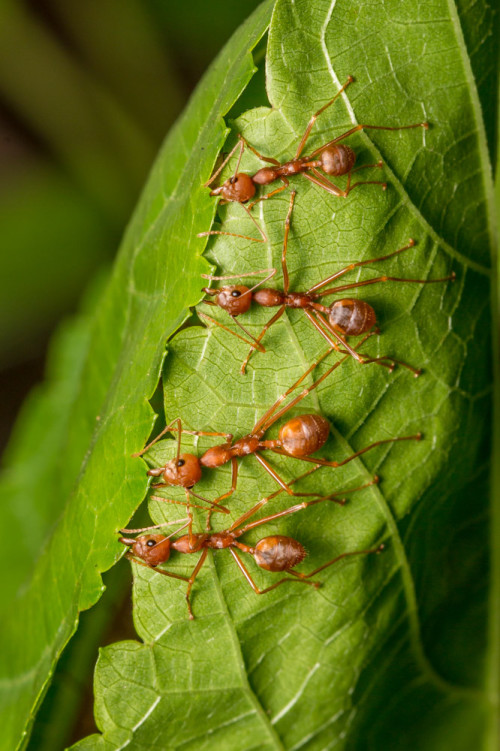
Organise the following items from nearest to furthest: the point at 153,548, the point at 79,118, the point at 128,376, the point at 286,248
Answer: the point at 286,248
the point at 153,548
the point at 128,376
the point at 79,118

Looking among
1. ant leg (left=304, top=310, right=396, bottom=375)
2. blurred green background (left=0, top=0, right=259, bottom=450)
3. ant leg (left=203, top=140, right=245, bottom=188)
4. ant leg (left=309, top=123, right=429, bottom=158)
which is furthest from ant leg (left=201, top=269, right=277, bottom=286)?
blurred green background (left=0, top=0, right=259, bottom=450)

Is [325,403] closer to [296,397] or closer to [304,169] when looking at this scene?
[296,397]

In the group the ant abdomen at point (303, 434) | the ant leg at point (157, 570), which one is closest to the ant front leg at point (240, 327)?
the ant abdomen at point (303, 434)

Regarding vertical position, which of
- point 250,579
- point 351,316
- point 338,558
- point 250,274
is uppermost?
point 250,274

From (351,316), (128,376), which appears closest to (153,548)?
(128,376)

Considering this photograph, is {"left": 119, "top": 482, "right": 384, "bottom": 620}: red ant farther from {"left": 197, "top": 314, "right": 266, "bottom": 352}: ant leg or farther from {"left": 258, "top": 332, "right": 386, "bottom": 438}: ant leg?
{"left": 197, "top": 314, "right": 266, "bottom": 352}: ant leg

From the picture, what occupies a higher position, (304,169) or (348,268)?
(304,169)

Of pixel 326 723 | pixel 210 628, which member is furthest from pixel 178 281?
pixel 326 723

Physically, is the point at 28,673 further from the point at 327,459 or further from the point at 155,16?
the point at 155,16
